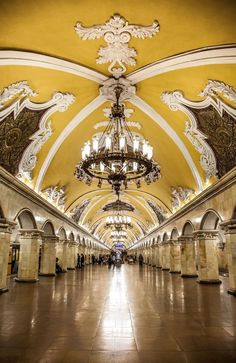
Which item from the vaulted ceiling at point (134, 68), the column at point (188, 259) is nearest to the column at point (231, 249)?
the vaulted ceiling at point (134, 68)

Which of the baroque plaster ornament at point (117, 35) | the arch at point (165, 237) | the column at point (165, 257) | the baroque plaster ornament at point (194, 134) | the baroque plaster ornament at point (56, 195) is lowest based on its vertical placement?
the column at point (165, 257)

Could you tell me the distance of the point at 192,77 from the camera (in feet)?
24.0

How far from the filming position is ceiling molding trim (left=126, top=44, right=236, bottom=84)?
239 inches

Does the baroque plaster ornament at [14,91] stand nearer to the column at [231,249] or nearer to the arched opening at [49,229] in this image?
the column at [231,249]

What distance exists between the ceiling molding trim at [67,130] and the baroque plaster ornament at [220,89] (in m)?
3.25

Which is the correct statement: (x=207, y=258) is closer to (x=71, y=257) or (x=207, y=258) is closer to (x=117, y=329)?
(x=117, y=329)

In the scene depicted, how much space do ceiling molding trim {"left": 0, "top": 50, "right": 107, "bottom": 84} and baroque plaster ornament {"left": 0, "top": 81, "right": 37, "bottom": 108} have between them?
29.7 inches

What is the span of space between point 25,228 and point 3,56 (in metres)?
8.30

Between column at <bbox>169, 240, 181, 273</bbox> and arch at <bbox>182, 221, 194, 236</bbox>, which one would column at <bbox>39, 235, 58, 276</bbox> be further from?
column at <bbox>169, 240, 181, 273</bbox>

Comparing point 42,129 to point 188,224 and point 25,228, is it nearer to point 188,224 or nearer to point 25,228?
point 25,228

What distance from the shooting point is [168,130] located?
34.2ft

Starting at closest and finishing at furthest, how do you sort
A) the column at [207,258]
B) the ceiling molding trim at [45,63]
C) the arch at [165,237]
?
the ceiling molding trim at [45,63]
the column at [207,258]
the arch at [165,237]

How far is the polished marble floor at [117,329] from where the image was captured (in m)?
3.80

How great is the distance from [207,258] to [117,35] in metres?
10.0
